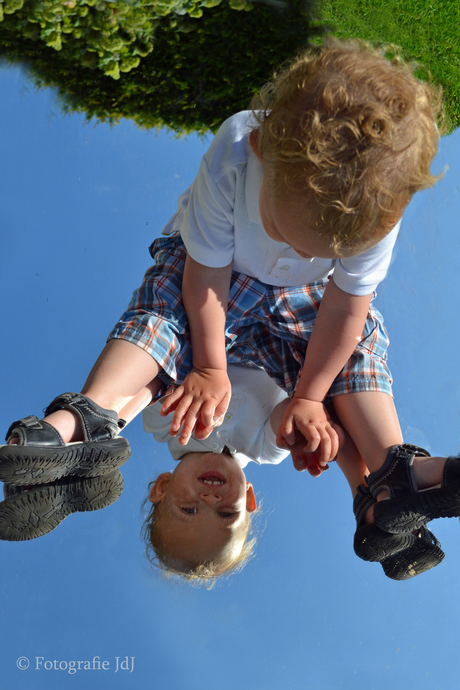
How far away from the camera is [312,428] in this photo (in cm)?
92

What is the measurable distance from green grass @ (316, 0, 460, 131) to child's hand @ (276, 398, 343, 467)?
945 millimetres

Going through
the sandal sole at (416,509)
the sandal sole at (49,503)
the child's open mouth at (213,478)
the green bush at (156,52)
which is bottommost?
the sandal sole at (416,509)

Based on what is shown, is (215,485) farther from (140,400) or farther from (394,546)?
(394,546)

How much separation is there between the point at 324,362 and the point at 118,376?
0.33 meters

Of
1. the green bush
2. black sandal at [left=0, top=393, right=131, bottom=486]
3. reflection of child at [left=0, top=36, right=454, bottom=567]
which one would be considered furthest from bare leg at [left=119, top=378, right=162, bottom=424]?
the green bush

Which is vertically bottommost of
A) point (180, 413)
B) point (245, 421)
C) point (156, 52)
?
point (180, 413)

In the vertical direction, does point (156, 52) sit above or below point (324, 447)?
above

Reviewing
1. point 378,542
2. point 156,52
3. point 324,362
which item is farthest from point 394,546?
point 156,52

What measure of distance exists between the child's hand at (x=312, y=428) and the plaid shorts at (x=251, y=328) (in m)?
0.05

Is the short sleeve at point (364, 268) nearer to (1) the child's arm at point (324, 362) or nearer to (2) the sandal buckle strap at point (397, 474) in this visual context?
(1) the child's arm at point (324, 362)

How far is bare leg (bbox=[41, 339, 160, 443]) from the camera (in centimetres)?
84

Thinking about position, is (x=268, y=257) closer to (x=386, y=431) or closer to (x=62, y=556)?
(x=386, y=431)

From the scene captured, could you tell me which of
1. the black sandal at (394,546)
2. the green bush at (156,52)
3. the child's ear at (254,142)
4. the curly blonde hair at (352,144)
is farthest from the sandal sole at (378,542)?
the green bush at (156,52)

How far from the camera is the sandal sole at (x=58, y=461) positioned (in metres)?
0.70
